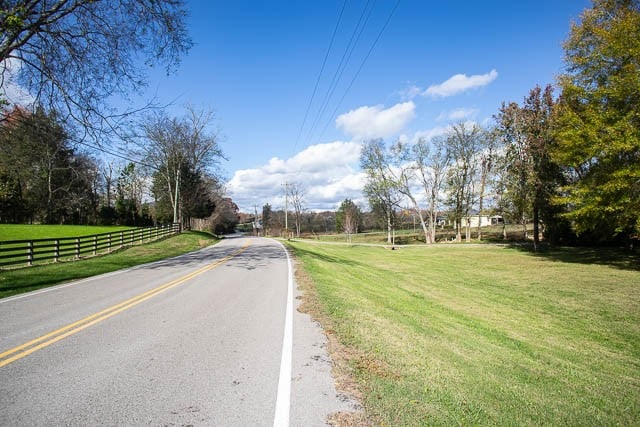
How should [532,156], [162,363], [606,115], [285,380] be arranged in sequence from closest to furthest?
1. [285,380]
2. [162,363]
3. [606,115]
4. [532,156]

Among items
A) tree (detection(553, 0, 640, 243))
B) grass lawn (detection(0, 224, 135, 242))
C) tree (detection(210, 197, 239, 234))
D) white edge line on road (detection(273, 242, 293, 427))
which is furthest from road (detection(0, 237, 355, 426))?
tree (detection(210, 197, 239, 234))

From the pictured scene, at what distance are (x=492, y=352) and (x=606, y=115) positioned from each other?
18.2 meters

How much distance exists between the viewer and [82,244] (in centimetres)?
2378

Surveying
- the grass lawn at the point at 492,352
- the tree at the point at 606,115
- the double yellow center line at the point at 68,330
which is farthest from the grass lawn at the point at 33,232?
the tree at the point at 606,115

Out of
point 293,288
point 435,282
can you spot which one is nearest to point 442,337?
point 293,288

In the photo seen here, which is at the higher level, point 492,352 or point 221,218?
point 221,218

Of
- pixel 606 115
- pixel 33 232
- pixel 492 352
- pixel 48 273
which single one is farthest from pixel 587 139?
pixel 33 232

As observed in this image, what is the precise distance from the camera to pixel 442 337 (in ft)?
19.3

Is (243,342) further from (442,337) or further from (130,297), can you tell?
(130,297)

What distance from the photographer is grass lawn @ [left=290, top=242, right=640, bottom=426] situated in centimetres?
334

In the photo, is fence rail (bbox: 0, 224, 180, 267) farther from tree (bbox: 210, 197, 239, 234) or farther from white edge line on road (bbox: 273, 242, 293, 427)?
tree (bbox: 210, 197, 239, 234)

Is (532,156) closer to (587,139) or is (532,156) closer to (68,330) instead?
(587,139)

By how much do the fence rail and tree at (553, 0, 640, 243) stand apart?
2753 cm

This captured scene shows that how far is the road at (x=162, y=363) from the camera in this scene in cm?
303
